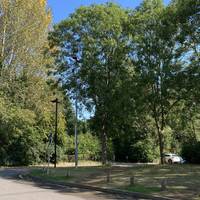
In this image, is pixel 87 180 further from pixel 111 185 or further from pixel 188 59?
pixel 188 59

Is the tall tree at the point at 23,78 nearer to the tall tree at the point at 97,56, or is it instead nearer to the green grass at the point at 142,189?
the tall tree at the point at 97,56

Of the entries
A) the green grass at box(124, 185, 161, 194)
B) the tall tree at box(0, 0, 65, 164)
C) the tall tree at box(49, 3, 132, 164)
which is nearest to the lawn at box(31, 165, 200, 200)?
the green grass at box(124, 185, 161, 194)

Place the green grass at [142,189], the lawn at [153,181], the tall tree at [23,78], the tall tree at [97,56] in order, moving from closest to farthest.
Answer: the lawn at [153,181], the green grass at [142,189], the tall tree at [97,56], the tall tree at [23,78]

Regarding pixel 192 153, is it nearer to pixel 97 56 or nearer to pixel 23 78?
pixel 97 56

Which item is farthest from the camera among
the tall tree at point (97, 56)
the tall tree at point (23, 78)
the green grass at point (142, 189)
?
the tall tree at point (23, 78)

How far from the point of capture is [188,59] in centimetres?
3478

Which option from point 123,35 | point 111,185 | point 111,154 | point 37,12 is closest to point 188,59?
point 123,35

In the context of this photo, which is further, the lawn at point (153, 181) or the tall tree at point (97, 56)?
the tall tree at point (97, 56)

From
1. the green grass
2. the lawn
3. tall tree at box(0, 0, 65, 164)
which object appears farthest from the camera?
tall tree at box(0, 0, 65, 164)

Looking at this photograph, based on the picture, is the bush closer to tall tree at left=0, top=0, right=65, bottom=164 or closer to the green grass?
tall tree at left=0, top=0, right=65, bottom=164

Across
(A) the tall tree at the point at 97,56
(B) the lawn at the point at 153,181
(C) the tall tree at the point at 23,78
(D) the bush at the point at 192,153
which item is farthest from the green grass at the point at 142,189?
(C) the tall tree at the point at 23,78

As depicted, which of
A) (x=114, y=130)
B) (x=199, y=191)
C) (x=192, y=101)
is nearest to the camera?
(x=199, y=191)

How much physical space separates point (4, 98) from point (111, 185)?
27.9 meters

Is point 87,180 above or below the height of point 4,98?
below
